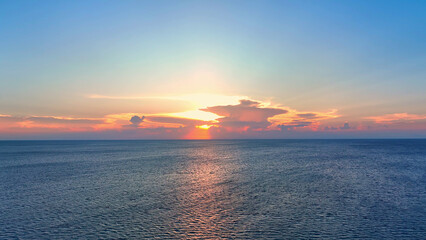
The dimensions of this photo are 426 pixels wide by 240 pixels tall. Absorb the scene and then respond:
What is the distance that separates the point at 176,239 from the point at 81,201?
56.0ft

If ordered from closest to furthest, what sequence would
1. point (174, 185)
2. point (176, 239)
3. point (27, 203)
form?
point (176, 239) < point (27, 203) < point (174, 185)

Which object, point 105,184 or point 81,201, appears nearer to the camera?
point 81,201

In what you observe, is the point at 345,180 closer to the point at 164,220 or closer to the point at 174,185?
the point at 174,185

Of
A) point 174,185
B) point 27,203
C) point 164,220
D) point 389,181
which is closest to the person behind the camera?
point 164,220

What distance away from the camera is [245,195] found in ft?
114

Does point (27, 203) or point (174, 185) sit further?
point (174, 185)

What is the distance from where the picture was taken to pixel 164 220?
80.9 feet

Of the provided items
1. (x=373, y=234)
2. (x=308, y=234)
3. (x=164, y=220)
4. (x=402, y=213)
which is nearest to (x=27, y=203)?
(x=164, y=220)

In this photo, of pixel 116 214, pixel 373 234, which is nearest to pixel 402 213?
pixel 373 234

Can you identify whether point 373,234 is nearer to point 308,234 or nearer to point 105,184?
point 308,234

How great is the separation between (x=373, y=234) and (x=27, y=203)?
3530 cm

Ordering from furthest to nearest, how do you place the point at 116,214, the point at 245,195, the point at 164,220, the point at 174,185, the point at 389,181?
the point at 389,181, the point at 174,185, the point at 245,195, the point at 116,214, the point at 164,220

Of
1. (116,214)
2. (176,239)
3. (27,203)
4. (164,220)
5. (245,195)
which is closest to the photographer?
(176,239)

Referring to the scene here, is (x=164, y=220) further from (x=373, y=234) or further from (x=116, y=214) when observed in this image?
(x=373, y=234)
